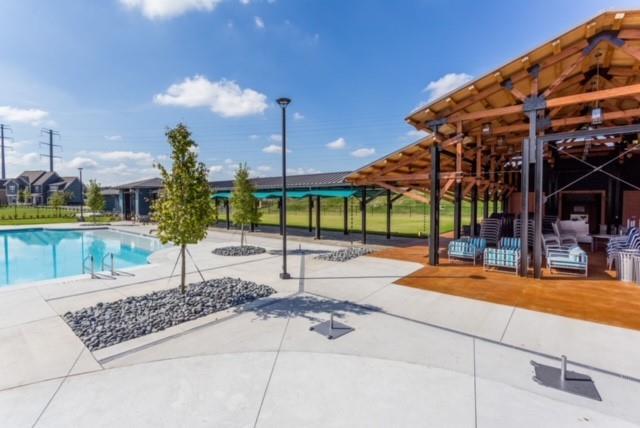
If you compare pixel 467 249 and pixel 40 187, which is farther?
pixel 40 187

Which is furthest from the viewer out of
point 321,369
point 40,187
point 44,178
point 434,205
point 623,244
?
point 44,178

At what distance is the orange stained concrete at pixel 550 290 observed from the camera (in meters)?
5.81

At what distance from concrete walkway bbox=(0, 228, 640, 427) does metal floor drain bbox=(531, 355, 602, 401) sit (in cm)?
11

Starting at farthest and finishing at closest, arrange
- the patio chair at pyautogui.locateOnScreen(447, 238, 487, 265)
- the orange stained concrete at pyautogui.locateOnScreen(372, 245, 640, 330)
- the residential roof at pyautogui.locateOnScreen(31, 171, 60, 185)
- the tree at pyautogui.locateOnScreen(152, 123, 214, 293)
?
the residential roof at pyautogui.locateOnScreen(31, 171, 60, 185) → the patio chair at pyautogui.locateOnScreen(447, 238, 487, 265) → the tree at pyautogui.locateOnScreen(152, 123, 214, 293) → the orange stained concrete at pyautogui.locateOnScreen(372, 245, 640, 330)

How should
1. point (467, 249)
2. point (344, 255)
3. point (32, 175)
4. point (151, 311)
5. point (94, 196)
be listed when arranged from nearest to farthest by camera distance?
point (151, 311), point (467, 249), point (344, 255), point (94, 196), point (32, 175)

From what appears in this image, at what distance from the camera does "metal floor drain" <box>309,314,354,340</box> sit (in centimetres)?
497

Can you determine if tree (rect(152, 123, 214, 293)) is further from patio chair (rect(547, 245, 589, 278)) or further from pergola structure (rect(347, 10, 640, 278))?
patio chair (rect(547, 245, 589, 278))

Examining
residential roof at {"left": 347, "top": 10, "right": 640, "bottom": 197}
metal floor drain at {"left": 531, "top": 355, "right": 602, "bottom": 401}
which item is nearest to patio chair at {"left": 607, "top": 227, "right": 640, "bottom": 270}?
residential roof at {"left": 347, "top": 10, "right": 640, "bottom": 197}

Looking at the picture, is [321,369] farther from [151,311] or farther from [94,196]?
Answer: [94,196]

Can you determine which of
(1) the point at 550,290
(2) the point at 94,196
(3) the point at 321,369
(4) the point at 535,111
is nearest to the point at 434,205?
(4) the point at 535,111

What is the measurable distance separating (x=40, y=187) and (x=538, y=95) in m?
82.5

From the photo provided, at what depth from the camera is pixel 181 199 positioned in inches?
263

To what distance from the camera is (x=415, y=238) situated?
54.9 feet

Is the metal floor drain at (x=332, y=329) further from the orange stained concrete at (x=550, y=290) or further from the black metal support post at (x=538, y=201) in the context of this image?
the black metal support post at (x=538, y=201)
